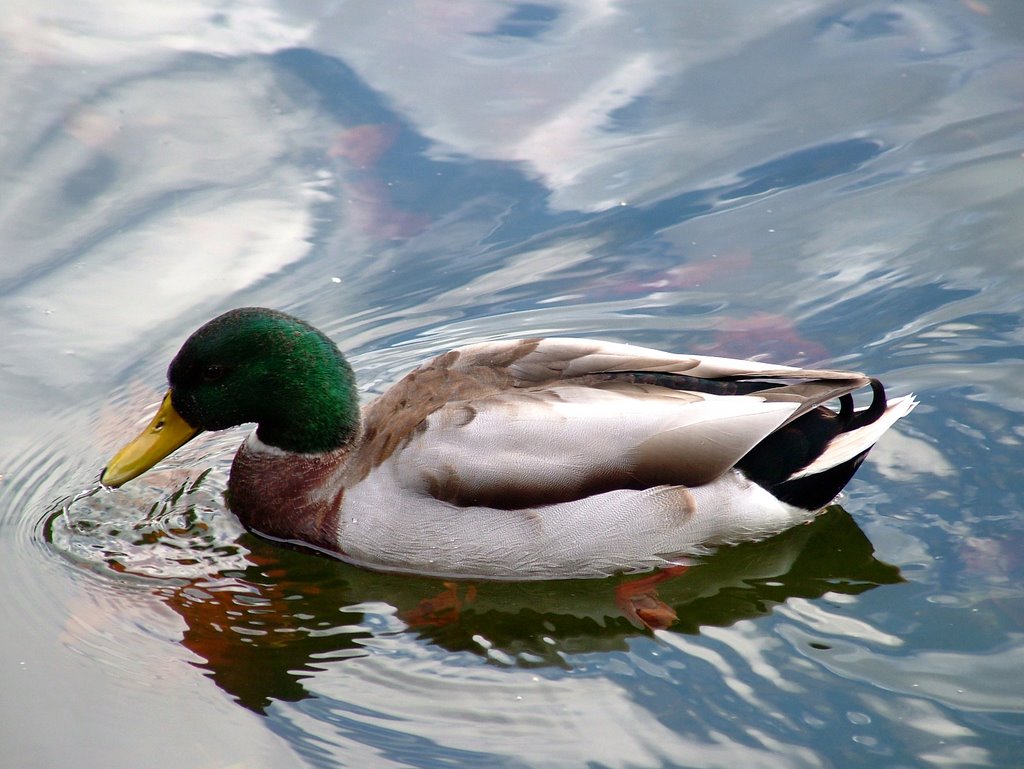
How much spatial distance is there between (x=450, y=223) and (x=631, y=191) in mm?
1145

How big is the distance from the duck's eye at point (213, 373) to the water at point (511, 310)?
0.76 meters

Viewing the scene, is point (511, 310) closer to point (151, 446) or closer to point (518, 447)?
point (518, 447)

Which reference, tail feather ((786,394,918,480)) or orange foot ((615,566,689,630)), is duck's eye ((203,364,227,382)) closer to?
orange foot ((615,566,689,630))

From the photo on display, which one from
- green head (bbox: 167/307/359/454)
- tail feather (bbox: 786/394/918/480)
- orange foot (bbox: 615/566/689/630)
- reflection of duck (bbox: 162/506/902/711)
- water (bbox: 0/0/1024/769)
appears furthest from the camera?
green head (bbox: 167/307/359/454)

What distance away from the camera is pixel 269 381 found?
5949 mm

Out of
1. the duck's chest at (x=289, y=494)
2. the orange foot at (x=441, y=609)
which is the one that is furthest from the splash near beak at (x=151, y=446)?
the orange foot at (x=441, y=609)

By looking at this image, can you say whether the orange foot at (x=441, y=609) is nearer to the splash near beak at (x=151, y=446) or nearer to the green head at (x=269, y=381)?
the green head at (x=269, y=381)

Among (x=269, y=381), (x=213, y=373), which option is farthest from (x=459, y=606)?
(x=213, y=373)

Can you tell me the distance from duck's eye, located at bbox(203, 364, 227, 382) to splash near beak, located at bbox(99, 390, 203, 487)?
19cm

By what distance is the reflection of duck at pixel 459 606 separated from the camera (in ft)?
17.7

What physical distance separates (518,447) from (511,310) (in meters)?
2.11

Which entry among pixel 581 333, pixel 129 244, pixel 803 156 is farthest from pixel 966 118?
pixel 129 244

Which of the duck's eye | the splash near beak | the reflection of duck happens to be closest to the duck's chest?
the reflection of duck

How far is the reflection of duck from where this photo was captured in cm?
539
